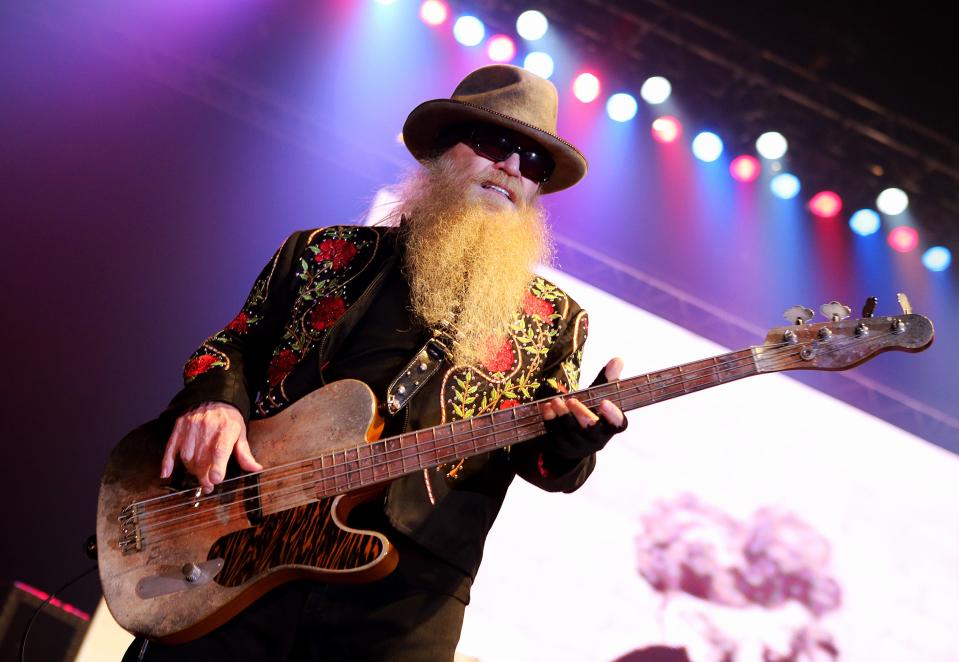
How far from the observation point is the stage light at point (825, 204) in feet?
18.5

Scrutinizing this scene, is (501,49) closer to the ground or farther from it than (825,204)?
farther from it

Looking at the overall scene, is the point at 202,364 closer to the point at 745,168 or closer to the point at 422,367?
the point at 422,367

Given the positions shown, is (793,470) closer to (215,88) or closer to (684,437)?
(684,437)

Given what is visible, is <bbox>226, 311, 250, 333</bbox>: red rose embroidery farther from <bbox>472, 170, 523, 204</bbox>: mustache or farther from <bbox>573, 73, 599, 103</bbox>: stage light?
<bbox>573, 73, 599, 103</bbox>: stage light

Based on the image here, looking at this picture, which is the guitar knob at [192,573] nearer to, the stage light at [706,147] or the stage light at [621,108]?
the stage light at [621,108]

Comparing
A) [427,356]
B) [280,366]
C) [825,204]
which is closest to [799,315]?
[427,356]

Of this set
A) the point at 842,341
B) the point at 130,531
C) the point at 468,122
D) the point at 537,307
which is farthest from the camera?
the point at 468,122

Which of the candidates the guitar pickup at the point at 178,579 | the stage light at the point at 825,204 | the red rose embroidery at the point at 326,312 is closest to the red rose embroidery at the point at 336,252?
the red rose embroidery at the point at 326,312

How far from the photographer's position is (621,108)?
5.63m

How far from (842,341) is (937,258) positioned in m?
3.91

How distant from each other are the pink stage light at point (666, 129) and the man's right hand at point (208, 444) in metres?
4.19

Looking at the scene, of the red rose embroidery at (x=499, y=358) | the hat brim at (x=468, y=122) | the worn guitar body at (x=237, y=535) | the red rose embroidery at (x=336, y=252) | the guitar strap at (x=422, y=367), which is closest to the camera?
the worn guitar body at (x=237, y=535)

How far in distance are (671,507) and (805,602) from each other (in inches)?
28.8

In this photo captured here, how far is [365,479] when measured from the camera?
2.13 m
